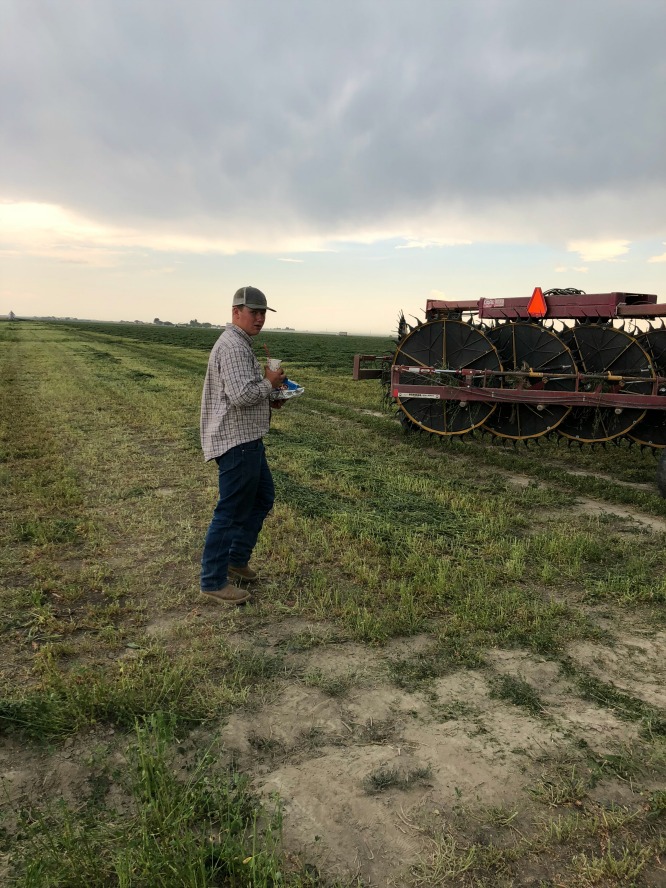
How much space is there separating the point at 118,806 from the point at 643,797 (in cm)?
223

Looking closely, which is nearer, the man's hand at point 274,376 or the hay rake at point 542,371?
the man's hand at point 274,376

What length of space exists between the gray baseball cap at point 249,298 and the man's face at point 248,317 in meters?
0.03

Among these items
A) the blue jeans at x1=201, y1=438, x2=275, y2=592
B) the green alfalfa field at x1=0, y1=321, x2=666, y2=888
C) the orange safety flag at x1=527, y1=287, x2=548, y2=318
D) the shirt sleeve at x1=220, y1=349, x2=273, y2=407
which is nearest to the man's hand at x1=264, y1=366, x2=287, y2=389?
the shirt sleeve at x1=220, y1=349, x2=273, y2=407

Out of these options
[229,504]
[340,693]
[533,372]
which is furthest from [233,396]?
[533,372]

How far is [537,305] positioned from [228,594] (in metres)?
7.48

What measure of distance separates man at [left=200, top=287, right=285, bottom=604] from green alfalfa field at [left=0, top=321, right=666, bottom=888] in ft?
1.24

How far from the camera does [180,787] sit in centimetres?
245

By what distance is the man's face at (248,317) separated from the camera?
13.4 feet

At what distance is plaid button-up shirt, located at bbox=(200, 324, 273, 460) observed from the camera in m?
4.02

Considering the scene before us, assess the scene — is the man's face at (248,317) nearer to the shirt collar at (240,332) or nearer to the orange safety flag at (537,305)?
the shirt collar at (240,332)

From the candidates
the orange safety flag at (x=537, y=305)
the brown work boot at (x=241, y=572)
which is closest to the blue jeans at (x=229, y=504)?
the brown work boot at (x=241, y=572)

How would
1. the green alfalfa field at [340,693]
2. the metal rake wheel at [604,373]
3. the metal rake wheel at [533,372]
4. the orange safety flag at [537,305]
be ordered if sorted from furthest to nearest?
the orange safety flag at [537,305] < the metal rake wheel at [533,372] < the metal rake wheel at [604,373] < the green alfalfa field at [340,693]

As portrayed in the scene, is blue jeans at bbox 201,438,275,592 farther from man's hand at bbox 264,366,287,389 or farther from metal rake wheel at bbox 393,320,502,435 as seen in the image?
metal rake wheel at bbox 393,320,502,435

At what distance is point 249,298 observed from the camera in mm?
4059
